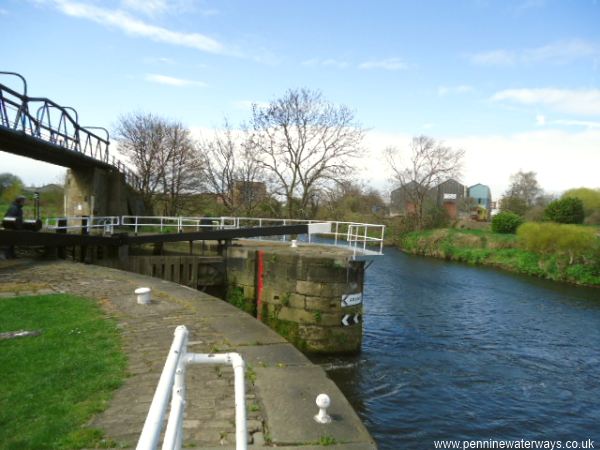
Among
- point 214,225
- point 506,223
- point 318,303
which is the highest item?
point 506,223

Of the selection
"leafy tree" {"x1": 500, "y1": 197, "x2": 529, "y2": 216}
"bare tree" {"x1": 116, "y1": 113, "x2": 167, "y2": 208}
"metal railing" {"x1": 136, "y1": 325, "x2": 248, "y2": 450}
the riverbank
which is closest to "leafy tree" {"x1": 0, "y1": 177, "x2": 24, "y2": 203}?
"bare tree" {"x1": 116, "y1": 113, "x2": 167, "y2": 208}

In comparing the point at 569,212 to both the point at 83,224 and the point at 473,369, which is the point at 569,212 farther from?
the point at 83,224

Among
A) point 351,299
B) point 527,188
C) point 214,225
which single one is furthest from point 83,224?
point 527,188

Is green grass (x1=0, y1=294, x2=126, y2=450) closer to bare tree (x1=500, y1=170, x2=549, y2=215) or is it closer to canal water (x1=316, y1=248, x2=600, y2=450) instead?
canal water (x1=316, y1=248, x2=600, y2=450)

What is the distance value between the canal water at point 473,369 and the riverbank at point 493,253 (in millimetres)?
7879

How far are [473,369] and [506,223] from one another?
3322 centimetres

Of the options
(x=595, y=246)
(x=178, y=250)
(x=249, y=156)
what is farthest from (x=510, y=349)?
(x=249, y=156)

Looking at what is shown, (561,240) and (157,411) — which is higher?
(157,411)

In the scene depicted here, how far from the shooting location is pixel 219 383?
5344 millimetres

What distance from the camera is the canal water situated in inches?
337

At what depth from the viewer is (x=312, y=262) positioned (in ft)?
41.1

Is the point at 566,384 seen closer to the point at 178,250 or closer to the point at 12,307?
the point at 12,307

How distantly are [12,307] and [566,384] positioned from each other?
12.3 m

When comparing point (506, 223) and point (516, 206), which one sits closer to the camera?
point (506, 223)
